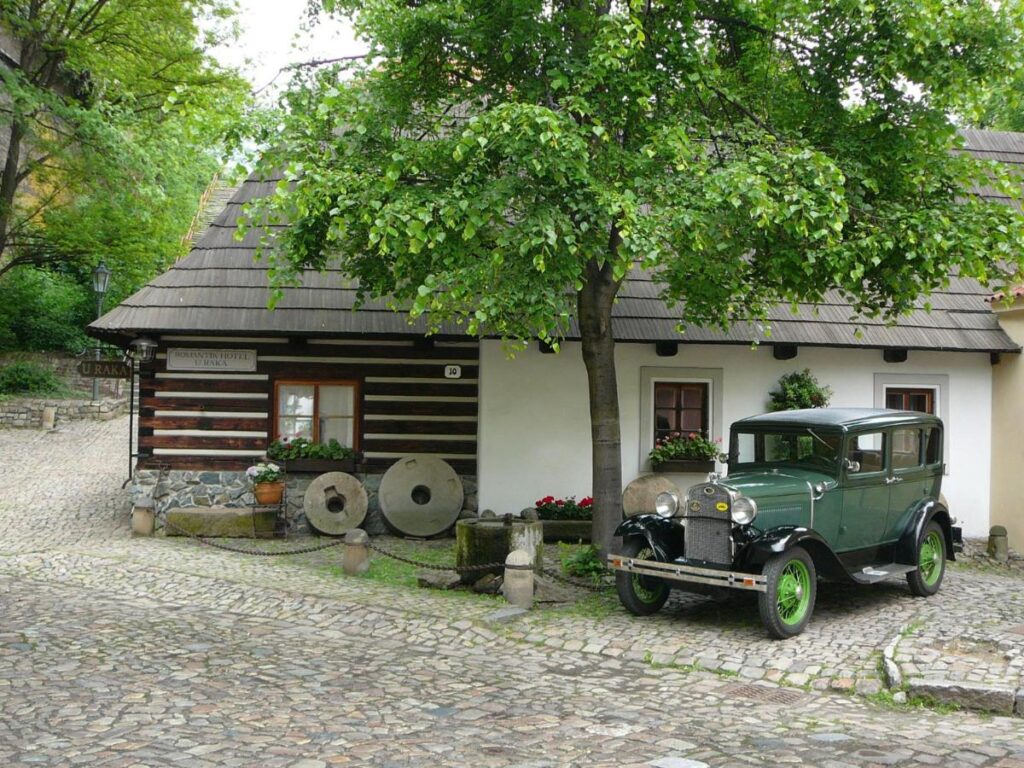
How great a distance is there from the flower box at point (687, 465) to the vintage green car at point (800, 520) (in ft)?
Answer: 11.6

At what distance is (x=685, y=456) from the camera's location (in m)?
12.4

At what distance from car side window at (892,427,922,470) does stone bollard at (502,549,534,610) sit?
3459 mm

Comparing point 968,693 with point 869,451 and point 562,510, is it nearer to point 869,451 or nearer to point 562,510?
point 869,451

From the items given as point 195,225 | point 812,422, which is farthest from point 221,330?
point 195,225

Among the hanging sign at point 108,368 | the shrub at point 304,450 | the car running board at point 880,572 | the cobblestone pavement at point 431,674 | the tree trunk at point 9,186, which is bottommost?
the cobblestone pavement at point 431,674

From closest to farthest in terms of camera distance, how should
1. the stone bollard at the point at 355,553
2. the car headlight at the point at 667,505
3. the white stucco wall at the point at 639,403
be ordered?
the car headlight at the point at 667,505 → the stone bollard at the point at 355,553 → the white stucco wall at the point at 639,403

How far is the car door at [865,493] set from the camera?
316 inches

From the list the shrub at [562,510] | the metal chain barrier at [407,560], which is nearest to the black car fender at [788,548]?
the metal chain barrier at [407,560]

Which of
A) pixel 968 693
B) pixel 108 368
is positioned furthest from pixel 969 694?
pixel 108 368

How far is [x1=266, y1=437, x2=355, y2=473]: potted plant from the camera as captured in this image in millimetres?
11875

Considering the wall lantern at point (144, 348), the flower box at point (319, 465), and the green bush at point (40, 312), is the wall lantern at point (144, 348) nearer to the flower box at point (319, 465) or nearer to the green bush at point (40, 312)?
the flower box at point (319, 465)

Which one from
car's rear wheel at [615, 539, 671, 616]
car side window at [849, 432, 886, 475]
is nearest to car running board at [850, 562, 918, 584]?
car side window at [849, 432, 886, 475]

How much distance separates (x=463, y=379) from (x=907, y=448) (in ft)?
18.9

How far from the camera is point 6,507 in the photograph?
13.2 m
